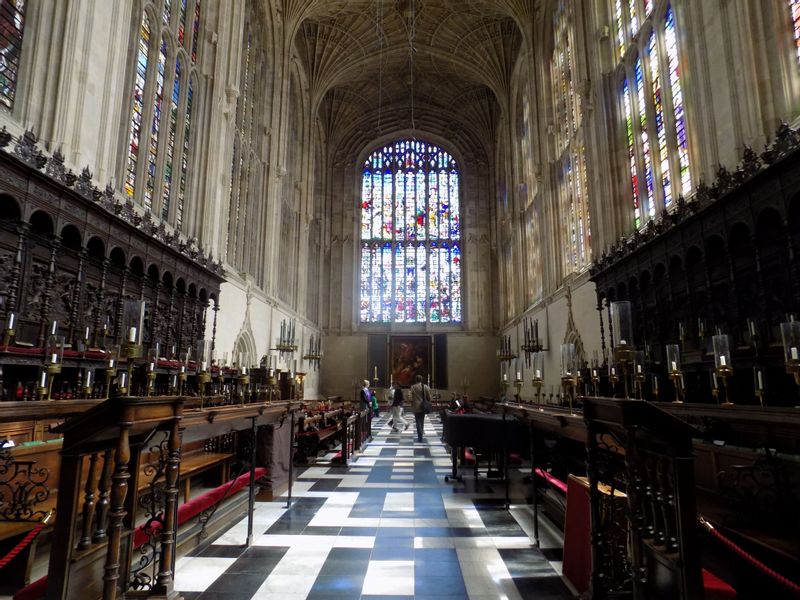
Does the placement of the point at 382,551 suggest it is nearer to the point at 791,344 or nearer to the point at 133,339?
the point at 133,339

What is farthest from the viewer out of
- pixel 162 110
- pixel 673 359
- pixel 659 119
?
pixel 162 110

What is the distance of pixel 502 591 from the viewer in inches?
123

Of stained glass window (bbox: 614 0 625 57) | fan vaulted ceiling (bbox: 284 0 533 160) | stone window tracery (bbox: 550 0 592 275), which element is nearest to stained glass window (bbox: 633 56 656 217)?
stained glass window (bbox: 614 0 625 57)

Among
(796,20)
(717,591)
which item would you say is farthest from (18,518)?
(796,20)

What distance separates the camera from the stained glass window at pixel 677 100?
8531 millimetres

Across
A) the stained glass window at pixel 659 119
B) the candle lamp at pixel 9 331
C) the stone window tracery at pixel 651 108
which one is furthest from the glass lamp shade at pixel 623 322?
the stained glass window at pixel 659 119

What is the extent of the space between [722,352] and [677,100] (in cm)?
637

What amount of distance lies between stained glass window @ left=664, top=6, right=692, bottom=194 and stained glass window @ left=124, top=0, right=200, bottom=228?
10060 mm

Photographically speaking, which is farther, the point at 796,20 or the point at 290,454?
the point at 796,20

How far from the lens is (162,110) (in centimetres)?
1047

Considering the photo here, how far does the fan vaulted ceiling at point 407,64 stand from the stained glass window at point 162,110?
8.54m

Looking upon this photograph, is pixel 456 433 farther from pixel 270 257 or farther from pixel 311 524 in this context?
pixel 270 257

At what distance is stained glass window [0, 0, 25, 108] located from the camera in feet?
21.1

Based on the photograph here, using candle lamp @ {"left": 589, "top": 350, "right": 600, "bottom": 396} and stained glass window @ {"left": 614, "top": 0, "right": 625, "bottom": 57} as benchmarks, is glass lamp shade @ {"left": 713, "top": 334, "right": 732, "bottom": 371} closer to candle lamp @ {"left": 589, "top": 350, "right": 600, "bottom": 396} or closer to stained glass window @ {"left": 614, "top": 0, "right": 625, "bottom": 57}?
candle lamp @ {"left": 589, "top": 350, "right": 600, "bottom": 396}
